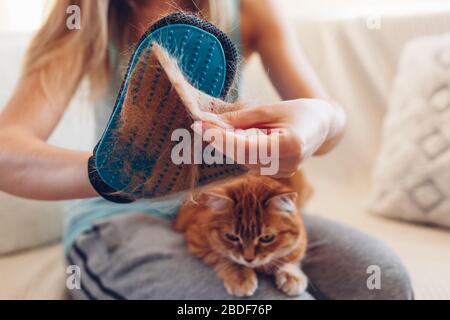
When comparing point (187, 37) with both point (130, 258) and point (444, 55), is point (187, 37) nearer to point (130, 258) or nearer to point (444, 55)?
point (130, 258)

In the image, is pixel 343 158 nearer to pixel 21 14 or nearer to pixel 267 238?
pixel 267 238

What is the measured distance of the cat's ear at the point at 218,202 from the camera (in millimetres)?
385

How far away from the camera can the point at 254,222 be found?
17.2 inches

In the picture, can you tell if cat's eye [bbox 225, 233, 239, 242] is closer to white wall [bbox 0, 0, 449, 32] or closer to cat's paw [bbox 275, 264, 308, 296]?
cat's paw [bbox 275, 264, 308, 296]

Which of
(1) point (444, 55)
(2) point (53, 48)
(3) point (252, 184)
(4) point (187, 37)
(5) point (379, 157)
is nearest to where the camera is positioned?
(4) point (187, 37)

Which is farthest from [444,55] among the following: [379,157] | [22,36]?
[22,36]

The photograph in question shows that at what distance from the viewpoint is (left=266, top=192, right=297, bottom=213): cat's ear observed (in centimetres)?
39

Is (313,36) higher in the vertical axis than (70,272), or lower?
higher

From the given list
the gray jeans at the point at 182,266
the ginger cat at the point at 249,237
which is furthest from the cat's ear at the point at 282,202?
the gray jeans at the point at 182,266

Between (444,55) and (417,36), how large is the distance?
0.19ft

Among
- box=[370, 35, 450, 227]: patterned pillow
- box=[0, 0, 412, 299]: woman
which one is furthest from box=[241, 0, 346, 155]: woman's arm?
box=[370, 35, 450, 227]: patterned pillow

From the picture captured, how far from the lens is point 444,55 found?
0.68 m

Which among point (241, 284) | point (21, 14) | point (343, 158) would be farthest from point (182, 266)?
point (343, 158)
